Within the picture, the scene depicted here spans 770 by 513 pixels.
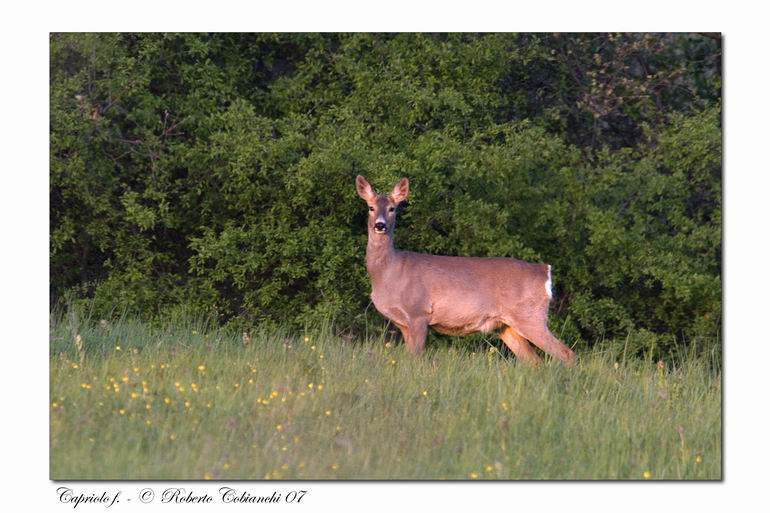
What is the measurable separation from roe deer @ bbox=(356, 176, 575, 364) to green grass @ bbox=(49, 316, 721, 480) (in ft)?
3.13

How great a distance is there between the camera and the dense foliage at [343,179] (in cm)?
1030

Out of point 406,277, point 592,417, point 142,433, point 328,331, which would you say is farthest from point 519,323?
point 142,433

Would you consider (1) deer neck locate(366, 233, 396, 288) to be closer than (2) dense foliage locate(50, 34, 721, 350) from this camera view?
Yes

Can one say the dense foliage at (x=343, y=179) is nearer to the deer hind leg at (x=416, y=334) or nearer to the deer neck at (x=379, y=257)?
the deer neck at (x=379, y=257)

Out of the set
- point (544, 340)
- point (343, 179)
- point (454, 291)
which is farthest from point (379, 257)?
point (544, 340)

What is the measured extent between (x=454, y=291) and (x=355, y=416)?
8.79ft

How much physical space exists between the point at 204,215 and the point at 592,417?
4.99m

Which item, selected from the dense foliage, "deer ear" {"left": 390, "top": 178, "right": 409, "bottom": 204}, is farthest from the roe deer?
the dense foliage

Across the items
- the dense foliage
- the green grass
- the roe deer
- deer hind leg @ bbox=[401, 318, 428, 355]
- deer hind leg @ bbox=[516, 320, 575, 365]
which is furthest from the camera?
the dense foliage

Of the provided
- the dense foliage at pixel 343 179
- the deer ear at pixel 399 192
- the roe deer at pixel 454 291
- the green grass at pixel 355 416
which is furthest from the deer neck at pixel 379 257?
the green grass at pixel 355 416

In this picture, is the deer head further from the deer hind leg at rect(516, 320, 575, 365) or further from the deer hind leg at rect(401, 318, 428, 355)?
the deer hind leg at rect(516, 320, 575, 365)

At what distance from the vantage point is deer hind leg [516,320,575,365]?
903 centimetres

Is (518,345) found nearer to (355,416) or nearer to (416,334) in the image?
(416,334)

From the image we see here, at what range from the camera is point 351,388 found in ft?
23.4
